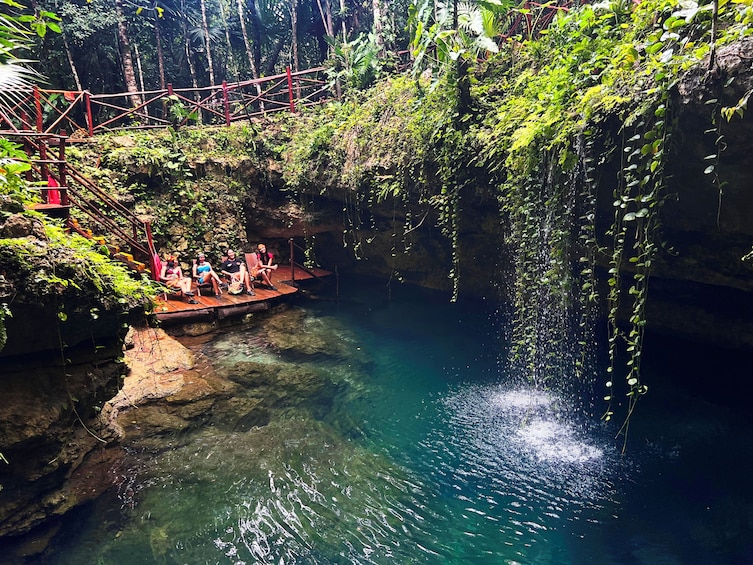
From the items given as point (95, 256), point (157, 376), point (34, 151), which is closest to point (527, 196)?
point (95, 256)

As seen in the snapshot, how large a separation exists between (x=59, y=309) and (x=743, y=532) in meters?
6.58

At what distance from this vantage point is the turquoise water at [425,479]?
4375 mm

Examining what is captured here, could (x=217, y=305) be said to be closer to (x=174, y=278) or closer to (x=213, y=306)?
(x=213, y=306)

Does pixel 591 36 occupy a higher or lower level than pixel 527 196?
higher

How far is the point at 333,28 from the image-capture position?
1734 cm

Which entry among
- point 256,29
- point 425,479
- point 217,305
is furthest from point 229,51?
point 425,479

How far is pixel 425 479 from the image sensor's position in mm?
5316

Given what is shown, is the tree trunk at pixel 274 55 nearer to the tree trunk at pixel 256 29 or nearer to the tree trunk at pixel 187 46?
the tree trunk at pixel 256 29

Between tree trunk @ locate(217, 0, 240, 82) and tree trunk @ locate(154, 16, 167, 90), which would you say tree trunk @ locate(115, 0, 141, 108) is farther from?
tree trunk @ locate(217, 0, 240, 82)

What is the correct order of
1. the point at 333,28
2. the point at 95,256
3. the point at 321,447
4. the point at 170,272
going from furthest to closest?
the point at 333,28, the point at 170,272, the point at 321,447, the point at 95,256

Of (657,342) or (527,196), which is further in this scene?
(657,342)

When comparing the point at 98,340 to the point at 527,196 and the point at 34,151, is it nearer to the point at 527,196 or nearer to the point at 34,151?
the point at 34,151

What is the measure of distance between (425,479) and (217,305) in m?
5.87

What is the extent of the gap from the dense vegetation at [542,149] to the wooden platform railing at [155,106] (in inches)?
45.3
